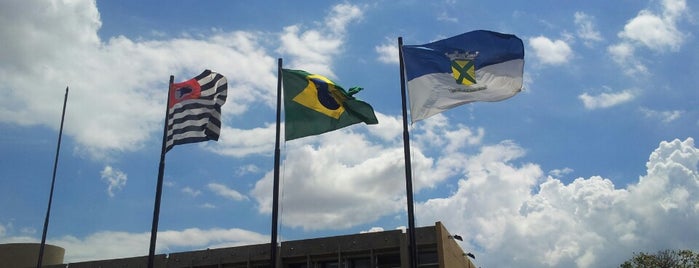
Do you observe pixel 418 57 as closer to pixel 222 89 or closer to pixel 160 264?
pixel 222 89

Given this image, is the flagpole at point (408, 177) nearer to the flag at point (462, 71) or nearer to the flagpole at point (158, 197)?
the flag at point (462, 71)

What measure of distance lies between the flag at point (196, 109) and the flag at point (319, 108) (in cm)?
326

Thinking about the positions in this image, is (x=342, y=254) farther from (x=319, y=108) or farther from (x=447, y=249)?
(x=319, y=108)

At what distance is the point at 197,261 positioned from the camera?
116ft

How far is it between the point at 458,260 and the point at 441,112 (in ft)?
63.1

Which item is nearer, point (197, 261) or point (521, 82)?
point (521, 82)

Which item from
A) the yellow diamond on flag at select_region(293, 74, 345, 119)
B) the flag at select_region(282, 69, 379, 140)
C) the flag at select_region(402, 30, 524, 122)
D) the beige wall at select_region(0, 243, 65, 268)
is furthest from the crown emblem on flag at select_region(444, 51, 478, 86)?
the beige wall at select_region(0, 243, 65, 268)

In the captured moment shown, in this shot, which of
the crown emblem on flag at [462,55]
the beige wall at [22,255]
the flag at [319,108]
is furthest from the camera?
the beige wall at [22,255]

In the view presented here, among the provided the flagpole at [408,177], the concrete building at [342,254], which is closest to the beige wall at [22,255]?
the concrete building at [342,254]

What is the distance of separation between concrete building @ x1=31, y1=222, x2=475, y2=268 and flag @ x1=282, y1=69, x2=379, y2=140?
11.9 metres

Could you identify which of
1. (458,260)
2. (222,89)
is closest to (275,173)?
(222,89)

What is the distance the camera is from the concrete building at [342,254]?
1229 inches

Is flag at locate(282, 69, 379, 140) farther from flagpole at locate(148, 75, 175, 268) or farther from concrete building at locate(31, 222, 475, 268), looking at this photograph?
concrete building at locate(31, 222, 475, 268)

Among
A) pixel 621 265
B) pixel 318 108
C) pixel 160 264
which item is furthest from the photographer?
pixel 621 265
